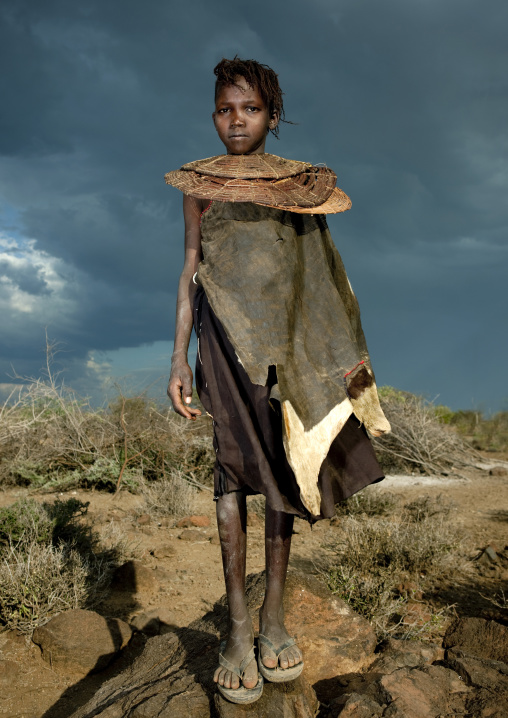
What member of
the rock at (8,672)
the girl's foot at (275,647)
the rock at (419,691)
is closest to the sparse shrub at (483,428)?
the rock at (419,691)

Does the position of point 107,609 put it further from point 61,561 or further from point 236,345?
point 236,345

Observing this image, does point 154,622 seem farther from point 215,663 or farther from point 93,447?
point 93,447

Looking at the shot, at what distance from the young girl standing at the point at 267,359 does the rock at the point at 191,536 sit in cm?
429

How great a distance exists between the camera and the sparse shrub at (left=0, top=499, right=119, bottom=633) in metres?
4.25

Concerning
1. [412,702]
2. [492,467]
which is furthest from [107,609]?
[492,467]

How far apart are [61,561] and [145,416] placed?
15.7ft

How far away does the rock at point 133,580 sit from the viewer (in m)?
5.16

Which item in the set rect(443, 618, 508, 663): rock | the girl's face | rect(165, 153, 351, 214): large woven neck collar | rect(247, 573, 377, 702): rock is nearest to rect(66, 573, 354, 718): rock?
rect(247, 573, 377, 702): rock

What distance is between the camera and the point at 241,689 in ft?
7.29

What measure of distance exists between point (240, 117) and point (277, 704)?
2488mm

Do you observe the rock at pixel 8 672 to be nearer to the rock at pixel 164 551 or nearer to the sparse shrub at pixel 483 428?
the rock at pixel 164 551

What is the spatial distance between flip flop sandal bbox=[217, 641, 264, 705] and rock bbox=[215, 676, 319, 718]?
0.04 metres

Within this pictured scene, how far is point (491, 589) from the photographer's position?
5.22 m

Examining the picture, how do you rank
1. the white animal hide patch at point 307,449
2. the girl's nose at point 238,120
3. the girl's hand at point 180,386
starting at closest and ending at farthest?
the white animal hide patch at point 307,449 → the girl's nose at point 238,120 → the girl's hand at point 180,386
